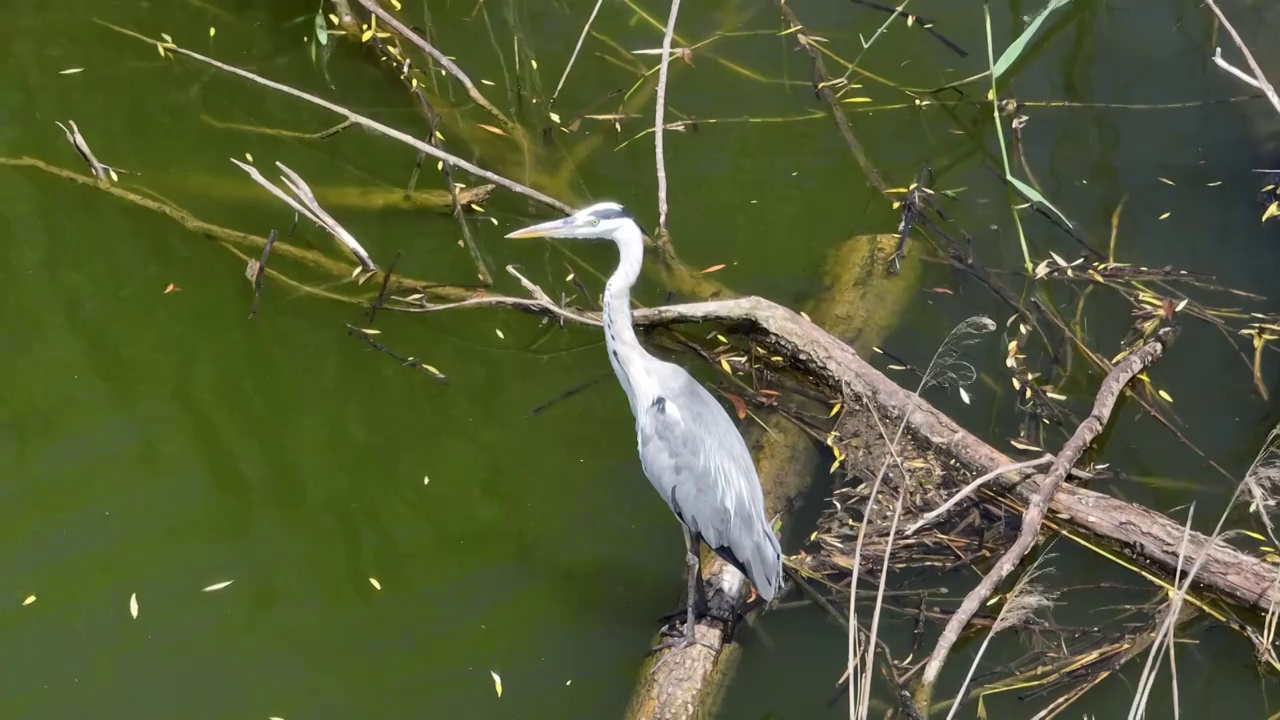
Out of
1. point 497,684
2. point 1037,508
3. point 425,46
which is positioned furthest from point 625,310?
point 425,46

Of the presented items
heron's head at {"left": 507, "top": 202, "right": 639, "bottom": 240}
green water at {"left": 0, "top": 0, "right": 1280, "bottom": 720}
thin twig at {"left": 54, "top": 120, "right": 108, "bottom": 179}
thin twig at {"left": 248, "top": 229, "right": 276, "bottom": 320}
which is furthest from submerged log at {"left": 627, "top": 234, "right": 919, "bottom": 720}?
thin twig at {"left": 54, "top": 120, "right": 108, "bottom": 179}

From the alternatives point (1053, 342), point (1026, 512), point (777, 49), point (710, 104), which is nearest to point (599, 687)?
point (1026, 512)

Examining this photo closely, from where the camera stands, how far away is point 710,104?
4.38 metres

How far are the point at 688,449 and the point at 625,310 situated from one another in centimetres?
48

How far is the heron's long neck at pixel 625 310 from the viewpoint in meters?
2.72

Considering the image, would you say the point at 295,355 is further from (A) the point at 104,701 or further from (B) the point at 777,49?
(B) the point at 777,49

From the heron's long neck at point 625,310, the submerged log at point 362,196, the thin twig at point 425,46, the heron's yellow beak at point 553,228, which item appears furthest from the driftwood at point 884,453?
the thin twig at point 425,46

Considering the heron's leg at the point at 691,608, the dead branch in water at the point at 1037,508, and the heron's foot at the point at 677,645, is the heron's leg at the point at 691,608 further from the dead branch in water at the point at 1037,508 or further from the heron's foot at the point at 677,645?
the dead branch in water at the point at 1037,508

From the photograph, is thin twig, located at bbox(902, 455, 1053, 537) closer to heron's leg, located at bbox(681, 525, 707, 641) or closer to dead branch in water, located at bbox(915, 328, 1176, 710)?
dead branch in water, located at bbox(915, 328, 1176, 710)

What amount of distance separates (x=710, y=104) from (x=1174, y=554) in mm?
2803

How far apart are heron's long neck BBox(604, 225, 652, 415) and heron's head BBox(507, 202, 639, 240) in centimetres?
3

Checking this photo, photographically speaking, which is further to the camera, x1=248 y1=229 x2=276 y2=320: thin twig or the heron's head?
x1=248 y1=229 x2=276 y2=320: thin twig

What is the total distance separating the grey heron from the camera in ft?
8.28

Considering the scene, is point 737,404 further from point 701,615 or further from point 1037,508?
point 1037,508
